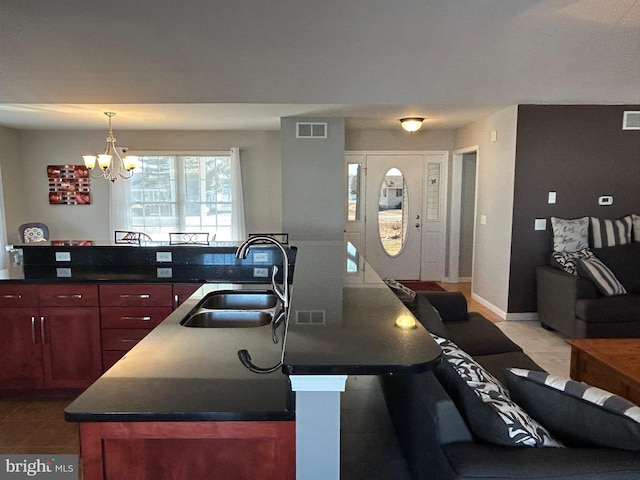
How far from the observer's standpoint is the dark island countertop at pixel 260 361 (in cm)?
91

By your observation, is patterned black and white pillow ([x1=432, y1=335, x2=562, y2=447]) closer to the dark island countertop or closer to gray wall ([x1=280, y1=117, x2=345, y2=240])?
the dark island countertop

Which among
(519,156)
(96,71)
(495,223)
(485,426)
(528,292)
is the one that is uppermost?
(96,71)

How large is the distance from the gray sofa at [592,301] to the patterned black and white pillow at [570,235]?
0.19m

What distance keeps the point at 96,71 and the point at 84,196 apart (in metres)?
3.48

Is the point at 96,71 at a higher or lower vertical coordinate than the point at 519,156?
higher

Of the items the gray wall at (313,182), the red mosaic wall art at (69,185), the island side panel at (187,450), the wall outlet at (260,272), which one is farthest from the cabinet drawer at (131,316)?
the red mosaic wall art at (69,185)

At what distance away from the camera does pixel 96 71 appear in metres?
4.00

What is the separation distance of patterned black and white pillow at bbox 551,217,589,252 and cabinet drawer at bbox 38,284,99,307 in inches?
169

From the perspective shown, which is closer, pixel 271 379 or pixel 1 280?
pixel 271 379

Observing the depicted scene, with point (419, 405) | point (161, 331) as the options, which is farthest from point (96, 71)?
point (419, 405)

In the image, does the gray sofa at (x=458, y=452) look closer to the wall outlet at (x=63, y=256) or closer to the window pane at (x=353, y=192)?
the wall outlet at (x=63, y=256)

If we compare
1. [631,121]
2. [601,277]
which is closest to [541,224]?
[601,277]

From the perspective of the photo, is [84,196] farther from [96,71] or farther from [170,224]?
[96,71]

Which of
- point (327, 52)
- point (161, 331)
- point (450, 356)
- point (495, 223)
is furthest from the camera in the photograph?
point (495, 223)
